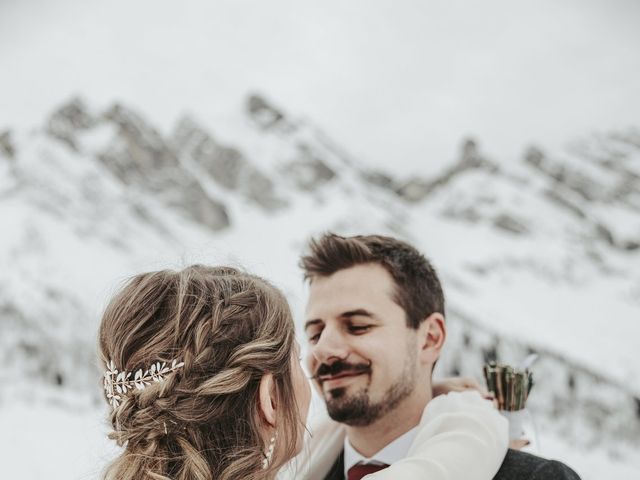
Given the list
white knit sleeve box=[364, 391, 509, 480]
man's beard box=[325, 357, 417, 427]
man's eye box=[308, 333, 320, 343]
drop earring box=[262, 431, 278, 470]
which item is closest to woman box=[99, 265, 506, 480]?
drop earring box=[262, 431, 278, 470]

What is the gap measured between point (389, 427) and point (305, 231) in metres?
60.2

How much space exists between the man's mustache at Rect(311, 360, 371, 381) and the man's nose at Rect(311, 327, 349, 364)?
A: 0.03 m

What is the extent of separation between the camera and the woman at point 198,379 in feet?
5.04

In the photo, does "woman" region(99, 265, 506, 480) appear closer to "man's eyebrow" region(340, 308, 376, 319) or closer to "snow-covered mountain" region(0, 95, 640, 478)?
"snow-covered mountain" region(0, 95, 640, 478)

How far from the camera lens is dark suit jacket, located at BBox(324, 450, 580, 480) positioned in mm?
2150

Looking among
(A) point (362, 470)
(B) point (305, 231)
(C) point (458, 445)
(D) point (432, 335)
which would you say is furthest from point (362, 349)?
(B) point (305, 231)

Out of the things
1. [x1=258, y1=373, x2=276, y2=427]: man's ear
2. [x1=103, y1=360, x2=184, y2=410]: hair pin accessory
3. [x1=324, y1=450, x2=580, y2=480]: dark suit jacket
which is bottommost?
[x1=324, y1=450, x2=580, y2=480]: dark suit jacket

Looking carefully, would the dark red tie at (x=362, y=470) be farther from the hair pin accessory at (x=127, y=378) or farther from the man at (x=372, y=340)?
the hair pin accessory at (x=127, y=378)

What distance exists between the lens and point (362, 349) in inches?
113

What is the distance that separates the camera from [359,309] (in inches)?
117

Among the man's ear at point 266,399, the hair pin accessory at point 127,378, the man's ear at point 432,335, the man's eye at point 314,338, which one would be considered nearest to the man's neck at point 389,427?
the man's ear at point 432,335

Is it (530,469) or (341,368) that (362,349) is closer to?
(341,368)

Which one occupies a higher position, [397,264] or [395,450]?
[397,264]

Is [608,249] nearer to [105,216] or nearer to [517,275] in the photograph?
[517,275]
